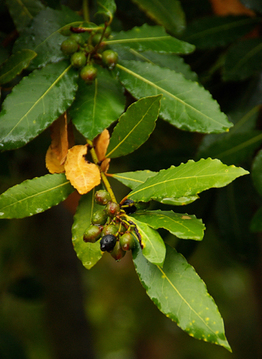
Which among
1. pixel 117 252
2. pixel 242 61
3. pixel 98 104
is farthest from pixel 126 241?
pixel 242 61

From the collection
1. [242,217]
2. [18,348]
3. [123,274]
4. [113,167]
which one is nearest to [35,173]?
[113,167]

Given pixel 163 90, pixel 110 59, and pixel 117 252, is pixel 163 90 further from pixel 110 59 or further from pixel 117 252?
pixel 117 252

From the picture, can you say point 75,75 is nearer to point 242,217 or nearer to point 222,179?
point 222,179

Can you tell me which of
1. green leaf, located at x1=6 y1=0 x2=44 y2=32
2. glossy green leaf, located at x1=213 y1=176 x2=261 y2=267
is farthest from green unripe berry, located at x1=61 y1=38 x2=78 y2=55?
glossy green leaf, located at x1=213 y1=176 x2=261 y2=267

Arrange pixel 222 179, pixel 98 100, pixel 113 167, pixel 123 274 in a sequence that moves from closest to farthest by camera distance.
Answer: pixel 222 179, pixel 98 100, pixel 113 167, pixel 123 274

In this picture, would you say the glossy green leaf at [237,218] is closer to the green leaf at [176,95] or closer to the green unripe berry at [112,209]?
the green leaf at [176,95]

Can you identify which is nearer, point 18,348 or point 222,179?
point 222,179
